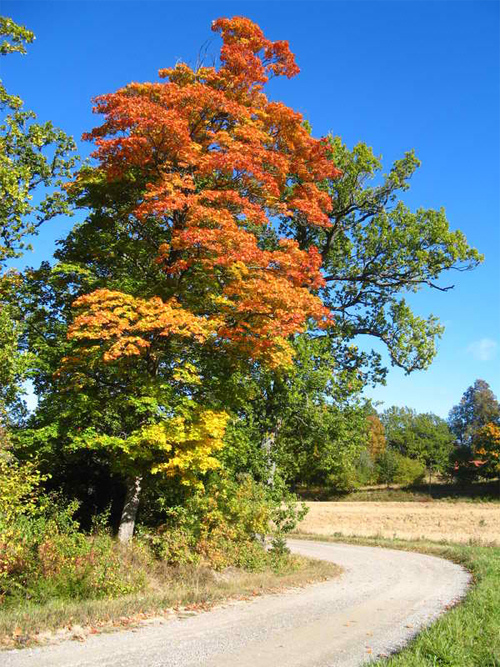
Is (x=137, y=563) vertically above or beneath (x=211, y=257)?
beneath

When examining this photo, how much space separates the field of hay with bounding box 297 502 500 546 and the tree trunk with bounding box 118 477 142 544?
19.4m

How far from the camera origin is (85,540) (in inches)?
455

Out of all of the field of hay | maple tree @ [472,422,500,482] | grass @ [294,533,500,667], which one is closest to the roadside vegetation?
grass @ [294,533,500,667]

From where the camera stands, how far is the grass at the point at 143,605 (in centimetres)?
752

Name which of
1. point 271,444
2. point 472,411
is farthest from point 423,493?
point 271,444

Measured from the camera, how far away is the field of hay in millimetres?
30812

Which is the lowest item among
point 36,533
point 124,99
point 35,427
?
point 36,533

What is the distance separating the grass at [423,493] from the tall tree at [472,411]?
2630cm

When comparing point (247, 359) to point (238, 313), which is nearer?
point (238, 313)

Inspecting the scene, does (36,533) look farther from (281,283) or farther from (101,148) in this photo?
(101,148)

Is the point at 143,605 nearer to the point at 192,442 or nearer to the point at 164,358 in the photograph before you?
the point at 192,442

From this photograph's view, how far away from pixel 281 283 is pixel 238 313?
4.60 ft

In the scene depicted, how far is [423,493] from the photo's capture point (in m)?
Answer: 69.1

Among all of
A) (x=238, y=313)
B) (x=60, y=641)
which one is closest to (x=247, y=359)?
(x=238, y=313)
